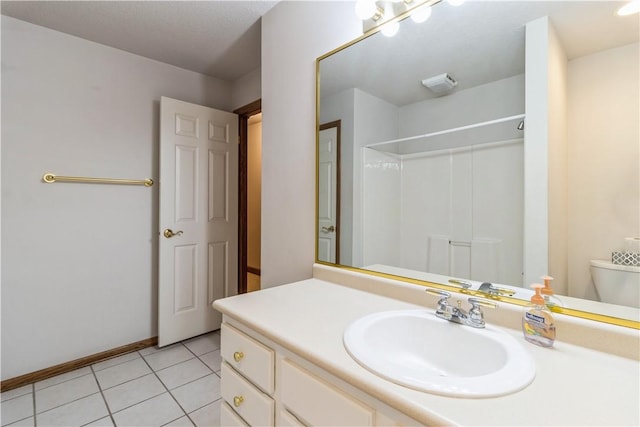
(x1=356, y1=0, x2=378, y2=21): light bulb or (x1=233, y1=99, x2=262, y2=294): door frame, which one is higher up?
(x1=356, y1=0, x2=378, y2=21): light bulb

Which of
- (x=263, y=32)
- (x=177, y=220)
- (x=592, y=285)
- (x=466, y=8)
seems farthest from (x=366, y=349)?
(x=177, y=220)

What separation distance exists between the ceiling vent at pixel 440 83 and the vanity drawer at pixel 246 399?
46.1 inches

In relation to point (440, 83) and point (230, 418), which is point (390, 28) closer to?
point (440, 83)

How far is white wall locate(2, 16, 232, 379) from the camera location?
1.85 m

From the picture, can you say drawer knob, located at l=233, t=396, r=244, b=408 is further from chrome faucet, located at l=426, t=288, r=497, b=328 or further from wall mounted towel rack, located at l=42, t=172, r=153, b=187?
wall mounted towel rack, located at l=42, t=172, r=153, b=187

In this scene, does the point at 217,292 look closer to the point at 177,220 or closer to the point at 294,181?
the point at 177,220

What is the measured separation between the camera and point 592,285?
802mm

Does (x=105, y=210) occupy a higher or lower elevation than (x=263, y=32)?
lower

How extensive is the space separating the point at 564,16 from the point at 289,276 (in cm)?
150

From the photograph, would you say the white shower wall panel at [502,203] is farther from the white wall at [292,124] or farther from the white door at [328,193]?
the white wall at [292,124]

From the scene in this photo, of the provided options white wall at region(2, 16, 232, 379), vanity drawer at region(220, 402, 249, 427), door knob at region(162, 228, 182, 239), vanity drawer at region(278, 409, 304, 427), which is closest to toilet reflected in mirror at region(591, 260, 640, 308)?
vanity drawer at region(278, 409, 304, 427)

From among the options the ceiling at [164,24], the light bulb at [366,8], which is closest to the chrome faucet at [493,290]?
the light bulb at [366,8]

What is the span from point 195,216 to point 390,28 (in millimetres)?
1996

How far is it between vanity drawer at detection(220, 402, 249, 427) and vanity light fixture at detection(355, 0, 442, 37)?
1541mm
